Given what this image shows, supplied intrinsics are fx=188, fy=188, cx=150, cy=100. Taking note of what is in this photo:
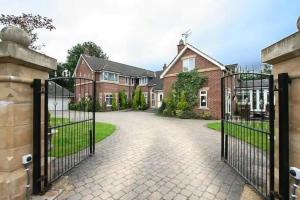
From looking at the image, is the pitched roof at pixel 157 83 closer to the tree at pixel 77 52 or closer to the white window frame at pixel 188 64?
the white window frame at pixel 188 64

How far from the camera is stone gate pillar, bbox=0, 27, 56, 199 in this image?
9.09 ft

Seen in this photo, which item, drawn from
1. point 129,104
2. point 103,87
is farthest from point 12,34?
point 129,104

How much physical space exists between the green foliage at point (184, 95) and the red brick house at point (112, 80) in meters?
9.41

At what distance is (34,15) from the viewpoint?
10.0 meters

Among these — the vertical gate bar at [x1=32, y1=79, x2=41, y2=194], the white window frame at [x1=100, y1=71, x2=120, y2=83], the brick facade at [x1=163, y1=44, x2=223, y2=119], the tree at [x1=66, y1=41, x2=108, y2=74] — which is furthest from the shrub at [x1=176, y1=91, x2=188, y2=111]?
the tree at [x1=66, y1=41, x2=108, y2=74]

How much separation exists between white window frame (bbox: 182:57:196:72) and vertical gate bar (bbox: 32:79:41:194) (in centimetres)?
1754

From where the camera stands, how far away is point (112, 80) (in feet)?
94.8

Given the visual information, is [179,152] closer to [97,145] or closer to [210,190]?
[210,190]

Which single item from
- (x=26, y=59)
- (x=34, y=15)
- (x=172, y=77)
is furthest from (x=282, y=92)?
(x=172, y=77)

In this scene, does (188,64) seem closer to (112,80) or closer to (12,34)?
(112,80)

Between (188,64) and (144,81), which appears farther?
(144,81)

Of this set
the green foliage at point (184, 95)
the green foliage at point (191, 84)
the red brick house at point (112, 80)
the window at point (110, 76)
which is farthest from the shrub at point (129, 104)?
the green foliage at point (191, 84)

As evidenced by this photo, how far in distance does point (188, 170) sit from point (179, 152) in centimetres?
165

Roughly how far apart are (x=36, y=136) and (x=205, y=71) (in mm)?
17145
